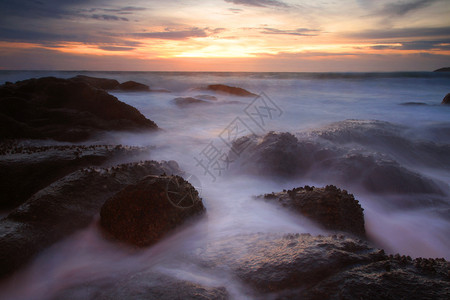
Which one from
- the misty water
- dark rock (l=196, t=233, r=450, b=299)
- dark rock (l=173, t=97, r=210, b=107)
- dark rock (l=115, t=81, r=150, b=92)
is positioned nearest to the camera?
dark rock (l=196, t=233, r=450, b=299)

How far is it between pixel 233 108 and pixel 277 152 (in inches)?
419

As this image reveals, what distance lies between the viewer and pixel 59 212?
3461mm

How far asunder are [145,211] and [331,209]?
8.07 ft

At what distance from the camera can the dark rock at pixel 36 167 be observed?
168 inches

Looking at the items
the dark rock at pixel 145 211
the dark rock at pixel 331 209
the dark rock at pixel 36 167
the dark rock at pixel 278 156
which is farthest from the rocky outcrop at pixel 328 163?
the dark rock at pixel 36 167

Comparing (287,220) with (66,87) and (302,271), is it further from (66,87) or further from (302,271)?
(66,87)

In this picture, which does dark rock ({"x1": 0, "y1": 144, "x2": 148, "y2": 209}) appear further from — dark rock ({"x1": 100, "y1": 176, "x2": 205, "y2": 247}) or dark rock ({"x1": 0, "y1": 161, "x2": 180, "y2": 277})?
dark rock ({"x1": 100, "y1": 176, "x2": 205, "y2": 247})

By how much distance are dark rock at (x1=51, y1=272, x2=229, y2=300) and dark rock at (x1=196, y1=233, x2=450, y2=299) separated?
1.26 ft

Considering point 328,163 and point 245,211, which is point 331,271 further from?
point 328,163

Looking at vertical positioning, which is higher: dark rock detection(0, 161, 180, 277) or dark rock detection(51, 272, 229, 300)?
dark rock detection(0, 161, 180, 277)

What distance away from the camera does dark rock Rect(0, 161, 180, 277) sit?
2930 millimetres

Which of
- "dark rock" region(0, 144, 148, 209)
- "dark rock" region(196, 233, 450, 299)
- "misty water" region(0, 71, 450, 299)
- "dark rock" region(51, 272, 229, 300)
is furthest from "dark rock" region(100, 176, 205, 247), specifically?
"dark rock" region(0, 144, 148, 209)

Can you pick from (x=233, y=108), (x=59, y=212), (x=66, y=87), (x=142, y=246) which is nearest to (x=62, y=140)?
(x=66, y=87)

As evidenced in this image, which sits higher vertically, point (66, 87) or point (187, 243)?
point (66, 87)
